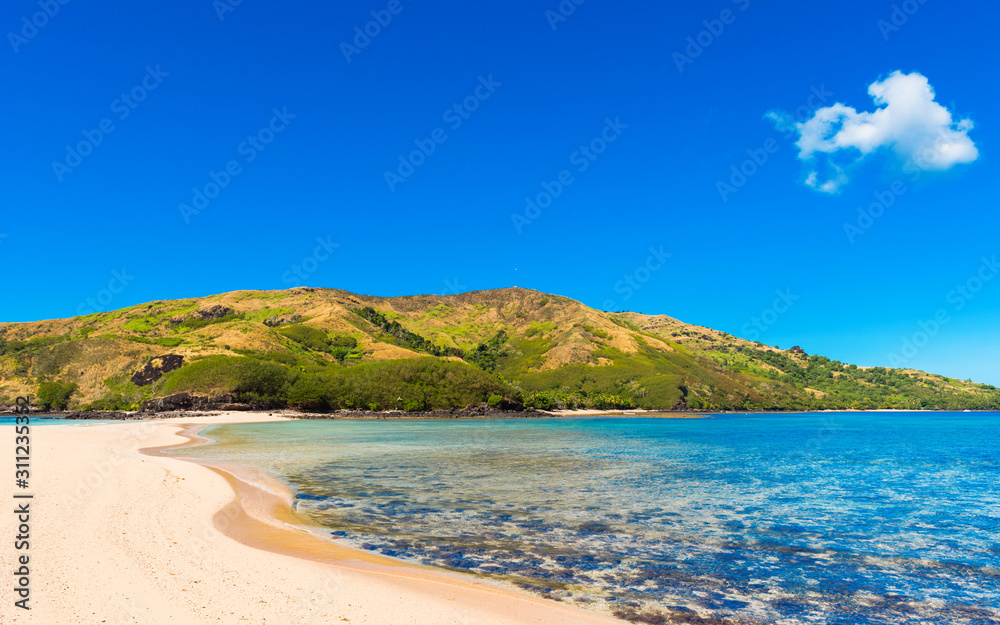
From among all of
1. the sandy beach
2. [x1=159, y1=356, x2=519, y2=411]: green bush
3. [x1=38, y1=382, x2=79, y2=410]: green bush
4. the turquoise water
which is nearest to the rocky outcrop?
[x1=159, y1=356, x2=519, y2=411]: green bush

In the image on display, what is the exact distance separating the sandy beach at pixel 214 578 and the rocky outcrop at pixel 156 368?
569 feet

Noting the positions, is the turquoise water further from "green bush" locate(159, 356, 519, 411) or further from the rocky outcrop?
the rocky outcrop

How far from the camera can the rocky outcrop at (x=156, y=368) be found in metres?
164

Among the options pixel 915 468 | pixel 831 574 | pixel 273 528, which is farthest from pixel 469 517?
pixel 915 468

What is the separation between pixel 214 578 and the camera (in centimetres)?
1044

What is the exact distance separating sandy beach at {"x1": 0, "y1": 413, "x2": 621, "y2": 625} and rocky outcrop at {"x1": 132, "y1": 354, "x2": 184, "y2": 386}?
569 ft

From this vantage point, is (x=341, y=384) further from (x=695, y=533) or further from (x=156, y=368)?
(x=695, y=533)

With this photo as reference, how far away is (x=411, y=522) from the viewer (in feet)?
58.5

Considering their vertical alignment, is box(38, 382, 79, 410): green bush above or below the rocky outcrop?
below

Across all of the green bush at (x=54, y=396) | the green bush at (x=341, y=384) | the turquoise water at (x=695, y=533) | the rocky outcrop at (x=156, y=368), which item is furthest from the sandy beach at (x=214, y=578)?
the green bush at (x=54, y=396)

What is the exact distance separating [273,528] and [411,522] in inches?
175

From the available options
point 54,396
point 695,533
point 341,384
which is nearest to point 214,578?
point 695,533

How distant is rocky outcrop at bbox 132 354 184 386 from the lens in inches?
6467

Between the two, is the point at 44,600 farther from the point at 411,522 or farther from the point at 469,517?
the point at 469,517
